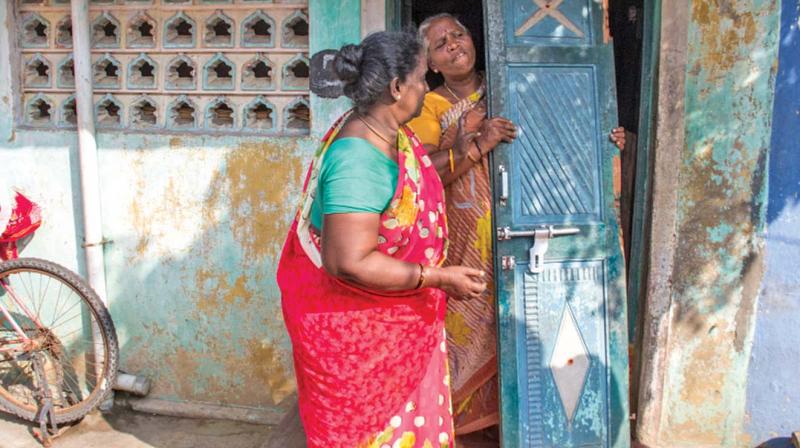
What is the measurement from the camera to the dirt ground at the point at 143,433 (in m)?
3.95

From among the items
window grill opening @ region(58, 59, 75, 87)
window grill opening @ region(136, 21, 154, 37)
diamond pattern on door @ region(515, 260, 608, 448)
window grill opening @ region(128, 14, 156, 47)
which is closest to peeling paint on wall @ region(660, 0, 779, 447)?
diamond pattern on door @ region(515, 260, 608, 448)

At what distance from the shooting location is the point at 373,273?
7.09 feet

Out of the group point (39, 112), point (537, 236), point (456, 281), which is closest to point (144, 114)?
point (39, 112)

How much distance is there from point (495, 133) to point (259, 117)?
1534 mm

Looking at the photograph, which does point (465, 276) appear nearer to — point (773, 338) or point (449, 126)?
point (449, 126)

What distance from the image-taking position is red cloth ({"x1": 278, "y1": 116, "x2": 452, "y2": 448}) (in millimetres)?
2355

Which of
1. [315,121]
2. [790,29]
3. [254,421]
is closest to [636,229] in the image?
[790,29]

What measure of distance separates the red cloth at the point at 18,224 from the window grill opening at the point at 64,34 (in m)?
0.89

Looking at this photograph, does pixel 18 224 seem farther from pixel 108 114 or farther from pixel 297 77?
pixel 297 77

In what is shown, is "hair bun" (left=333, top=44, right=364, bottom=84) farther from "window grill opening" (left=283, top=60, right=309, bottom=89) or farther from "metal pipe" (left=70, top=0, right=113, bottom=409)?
"metal pipe" (left=70, top=0, right=113, bottom=409)

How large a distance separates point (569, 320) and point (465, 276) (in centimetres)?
94

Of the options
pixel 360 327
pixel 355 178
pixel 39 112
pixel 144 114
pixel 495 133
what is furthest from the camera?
pixel 39 112

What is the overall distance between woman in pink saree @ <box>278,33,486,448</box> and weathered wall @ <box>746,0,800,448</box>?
65.9 inches

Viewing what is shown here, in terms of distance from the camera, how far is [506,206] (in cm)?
302
